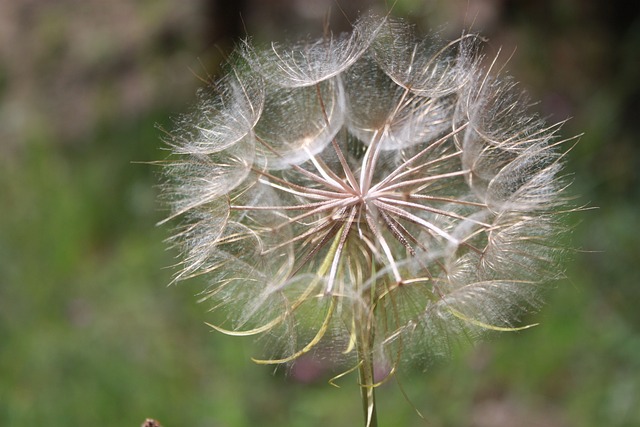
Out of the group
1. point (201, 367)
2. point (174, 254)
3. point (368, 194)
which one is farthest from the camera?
point (174, 254)

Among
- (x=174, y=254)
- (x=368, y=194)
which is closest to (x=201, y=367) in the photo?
(x=174, y=254)

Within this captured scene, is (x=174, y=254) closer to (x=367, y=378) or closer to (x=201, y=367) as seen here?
(x=201, y=367)

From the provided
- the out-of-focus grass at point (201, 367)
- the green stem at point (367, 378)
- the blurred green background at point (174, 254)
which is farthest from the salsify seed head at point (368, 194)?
the out-of-focus grass at point (201, 367)

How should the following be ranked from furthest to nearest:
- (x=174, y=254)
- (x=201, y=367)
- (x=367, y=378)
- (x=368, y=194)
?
(x=174, y=254)
(x=201, y=367)
(x=368, y=194)
(x=367, y=378)

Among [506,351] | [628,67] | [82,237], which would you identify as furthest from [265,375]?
[628,67]

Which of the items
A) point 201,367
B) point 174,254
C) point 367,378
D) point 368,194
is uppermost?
point 174,254

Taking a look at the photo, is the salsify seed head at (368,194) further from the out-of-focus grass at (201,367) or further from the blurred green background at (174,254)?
the out-of-focus grass at (201,367)
